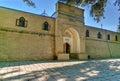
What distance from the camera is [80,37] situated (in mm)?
16031

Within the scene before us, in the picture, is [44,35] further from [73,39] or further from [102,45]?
[102,45]

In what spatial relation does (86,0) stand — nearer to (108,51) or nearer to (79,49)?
(79,49)

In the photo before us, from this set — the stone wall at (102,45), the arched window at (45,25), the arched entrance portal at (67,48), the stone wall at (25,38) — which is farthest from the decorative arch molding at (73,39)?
the stone wall at (25,38)

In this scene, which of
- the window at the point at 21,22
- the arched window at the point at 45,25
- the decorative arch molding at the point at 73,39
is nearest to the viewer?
the window at the point at 21,22

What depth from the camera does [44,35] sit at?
13.7 meters

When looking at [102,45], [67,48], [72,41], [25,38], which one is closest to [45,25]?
[25,38]

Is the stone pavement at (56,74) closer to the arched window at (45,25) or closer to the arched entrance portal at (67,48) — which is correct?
the arched window at (45,25)

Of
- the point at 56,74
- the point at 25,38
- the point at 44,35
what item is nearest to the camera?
the point at 56,74

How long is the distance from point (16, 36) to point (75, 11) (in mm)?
8639

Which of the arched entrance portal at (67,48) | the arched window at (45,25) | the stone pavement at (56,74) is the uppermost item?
the arched window at (45,25)

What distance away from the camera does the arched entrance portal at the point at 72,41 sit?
634 inches

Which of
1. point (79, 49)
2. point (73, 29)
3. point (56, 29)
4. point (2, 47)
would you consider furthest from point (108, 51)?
point (2, 47)

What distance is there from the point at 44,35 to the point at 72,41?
5243 mm

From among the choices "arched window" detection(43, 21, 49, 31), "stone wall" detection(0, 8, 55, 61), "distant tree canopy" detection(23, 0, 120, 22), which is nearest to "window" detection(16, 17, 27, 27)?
"stone wall" detection(0, 8, 55, 61)
